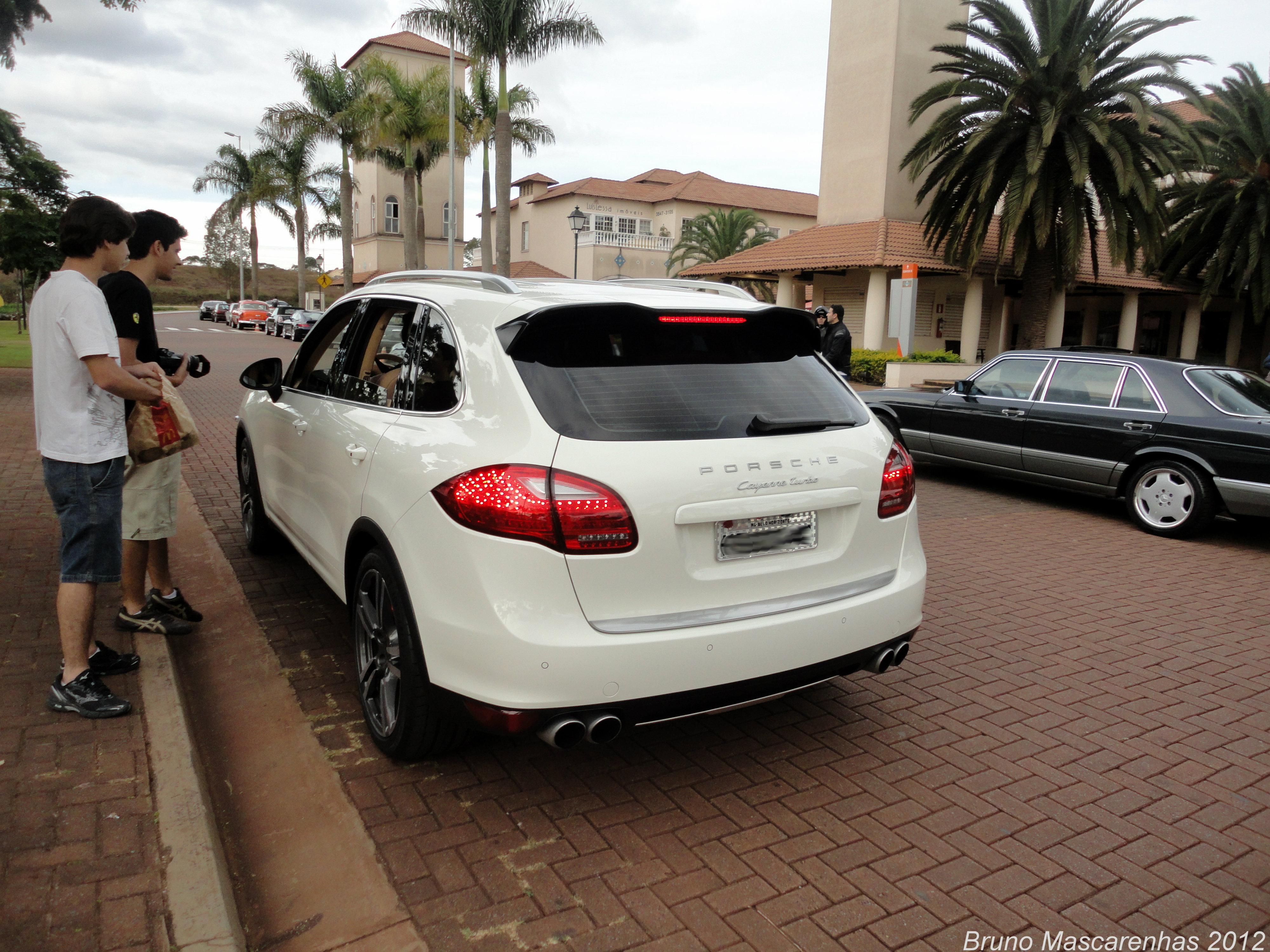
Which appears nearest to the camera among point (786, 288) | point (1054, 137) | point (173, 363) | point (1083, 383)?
point (173, 363)

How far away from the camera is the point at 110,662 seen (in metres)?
3.91

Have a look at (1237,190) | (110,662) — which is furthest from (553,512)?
(1237,190)

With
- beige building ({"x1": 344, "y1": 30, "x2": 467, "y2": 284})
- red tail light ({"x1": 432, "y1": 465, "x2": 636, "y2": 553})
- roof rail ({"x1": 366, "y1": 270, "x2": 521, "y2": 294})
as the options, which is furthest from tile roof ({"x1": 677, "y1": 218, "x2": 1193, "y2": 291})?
beige building ({"x1": 344, "y1": 30, "x2": 467, "y2": 284})

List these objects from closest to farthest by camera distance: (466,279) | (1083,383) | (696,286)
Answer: (466,279) < (696,286) < (1083,383)

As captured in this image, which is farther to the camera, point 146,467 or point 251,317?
point 251,317

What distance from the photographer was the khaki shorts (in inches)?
171

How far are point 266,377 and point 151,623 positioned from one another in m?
1.44

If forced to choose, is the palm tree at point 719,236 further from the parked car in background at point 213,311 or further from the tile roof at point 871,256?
the parked car in background at point 213,311

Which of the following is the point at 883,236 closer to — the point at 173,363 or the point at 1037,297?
the point at 1037,297

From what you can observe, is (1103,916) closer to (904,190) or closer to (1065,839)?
(1065,839)

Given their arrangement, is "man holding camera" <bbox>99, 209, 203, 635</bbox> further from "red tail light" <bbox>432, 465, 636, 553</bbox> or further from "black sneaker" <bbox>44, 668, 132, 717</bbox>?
"red tail light" <bbox>432, 465, 636, 553</bbox>

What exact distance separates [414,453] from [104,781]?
1.52 m

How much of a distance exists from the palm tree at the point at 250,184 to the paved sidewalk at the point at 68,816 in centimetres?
5323

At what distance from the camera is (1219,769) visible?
3539mm
